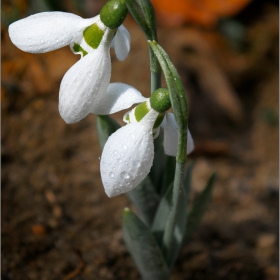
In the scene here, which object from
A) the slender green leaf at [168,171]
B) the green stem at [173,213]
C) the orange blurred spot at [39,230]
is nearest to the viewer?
the green stem at [173,213]

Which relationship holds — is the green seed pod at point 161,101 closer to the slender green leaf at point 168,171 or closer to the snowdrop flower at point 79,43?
the snowdrop flower at point 79,43

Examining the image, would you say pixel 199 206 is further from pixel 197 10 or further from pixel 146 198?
pixel 197 10

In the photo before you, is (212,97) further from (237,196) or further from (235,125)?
(237,196)

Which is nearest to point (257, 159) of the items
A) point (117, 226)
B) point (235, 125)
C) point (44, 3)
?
point (235, 125)

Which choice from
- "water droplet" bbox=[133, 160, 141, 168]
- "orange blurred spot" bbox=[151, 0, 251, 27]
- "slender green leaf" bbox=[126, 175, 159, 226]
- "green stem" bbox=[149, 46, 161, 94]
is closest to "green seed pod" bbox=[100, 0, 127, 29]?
"green stem" bbox=[149, 46, 161, 94]

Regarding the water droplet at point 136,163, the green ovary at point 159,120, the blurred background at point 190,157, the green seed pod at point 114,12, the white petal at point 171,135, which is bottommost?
the blurred background at point 190,157

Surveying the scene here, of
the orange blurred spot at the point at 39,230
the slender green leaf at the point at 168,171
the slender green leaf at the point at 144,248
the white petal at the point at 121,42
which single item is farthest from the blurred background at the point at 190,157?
the white petal at the point at 121,42

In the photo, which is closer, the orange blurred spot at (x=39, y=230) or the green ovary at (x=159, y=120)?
the green ovary at (x=159, y=120)
